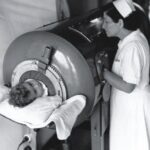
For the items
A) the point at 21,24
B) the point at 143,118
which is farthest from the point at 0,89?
the point at 143,118

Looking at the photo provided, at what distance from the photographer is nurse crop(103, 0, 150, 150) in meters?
1.72

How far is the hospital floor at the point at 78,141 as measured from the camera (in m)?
2.39

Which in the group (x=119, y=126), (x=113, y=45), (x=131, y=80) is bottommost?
(x=119, y=126)

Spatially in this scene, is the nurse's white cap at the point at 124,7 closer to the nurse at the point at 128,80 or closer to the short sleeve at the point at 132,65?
the nurse at the point at 128,80

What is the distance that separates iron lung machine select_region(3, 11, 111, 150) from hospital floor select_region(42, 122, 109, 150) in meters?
0.82

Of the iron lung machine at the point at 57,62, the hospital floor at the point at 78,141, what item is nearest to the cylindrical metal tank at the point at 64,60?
the iron lung machine at the point at 57,62

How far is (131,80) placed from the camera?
1.70 metres

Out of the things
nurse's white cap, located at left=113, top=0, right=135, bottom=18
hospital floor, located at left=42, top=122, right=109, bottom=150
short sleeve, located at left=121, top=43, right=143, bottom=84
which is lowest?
hospital floor, located at left=42, top=122, right=109, bottom=150

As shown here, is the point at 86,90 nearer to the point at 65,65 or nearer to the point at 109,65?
the point at 65,65

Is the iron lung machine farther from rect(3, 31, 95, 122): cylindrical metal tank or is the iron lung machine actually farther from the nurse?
the nurse

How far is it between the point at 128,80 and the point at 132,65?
0.26 feet

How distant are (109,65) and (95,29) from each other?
215 millimetres

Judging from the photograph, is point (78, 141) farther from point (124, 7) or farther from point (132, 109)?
point (124, 7)

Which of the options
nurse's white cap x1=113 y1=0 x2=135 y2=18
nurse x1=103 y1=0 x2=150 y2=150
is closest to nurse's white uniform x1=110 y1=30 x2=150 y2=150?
nurse x1=103 y1=0 x2=150 y2=150
